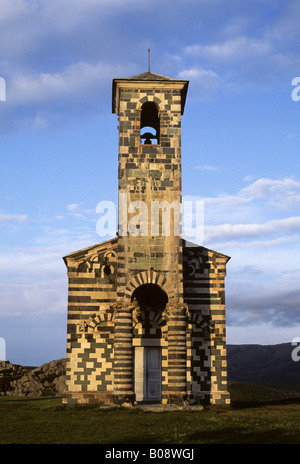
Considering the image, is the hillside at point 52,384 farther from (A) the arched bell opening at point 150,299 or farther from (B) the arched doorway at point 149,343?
(A) the arched bell opening at point 150,299

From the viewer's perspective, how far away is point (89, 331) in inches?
1008

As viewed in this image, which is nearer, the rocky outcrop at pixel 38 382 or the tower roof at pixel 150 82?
the tower roof at pixel 150 82

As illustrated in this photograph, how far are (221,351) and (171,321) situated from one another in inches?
147

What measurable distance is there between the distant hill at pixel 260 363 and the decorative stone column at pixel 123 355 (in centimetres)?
5271

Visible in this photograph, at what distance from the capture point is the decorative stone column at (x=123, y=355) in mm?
22891

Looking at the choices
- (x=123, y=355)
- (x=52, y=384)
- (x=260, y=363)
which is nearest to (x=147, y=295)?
(x=123, y=355)

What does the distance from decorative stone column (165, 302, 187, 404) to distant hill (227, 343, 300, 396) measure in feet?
169

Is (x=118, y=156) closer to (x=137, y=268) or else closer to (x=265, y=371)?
(x=137, y=268)

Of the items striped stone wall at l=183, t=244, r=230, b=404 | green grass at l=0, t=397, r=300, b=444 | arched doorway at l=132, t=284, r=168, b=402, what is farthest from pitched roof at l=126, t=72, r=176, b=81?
green grass at l=0, t=397, r=300, b=444

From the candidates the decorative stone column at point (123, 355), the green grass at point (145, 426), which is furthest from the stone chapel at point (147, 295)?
the green grass at point (145, 426)

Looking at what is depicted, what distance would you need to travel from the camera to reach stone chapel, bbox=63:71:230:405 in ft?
79.2

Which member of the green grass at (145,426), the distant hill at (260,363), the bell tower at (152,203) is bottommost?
the distant hill at (260,363)
